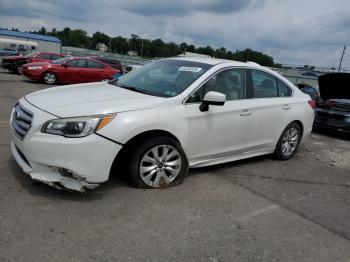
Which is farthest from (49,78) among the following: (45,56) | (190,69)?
(190,69)

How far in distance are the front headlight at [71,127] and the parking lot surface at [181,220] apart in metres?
0.74

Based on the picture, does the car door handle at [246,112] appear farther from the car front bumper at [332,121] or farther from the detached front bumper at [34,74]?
the detached front bumper at [34,74]

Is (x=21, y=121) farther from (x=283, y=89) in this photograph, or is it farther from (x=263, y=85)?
(x=283, y=89)

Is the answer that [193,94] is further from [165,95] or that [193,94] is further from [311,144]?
[311,144]

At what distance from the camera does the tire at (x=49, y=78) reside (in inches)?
671

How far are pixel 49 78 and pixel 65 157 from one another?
14.4 metres

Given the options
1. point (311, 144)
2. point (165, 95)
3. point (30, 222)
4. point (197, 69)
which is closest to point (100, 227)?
point (30, 222)

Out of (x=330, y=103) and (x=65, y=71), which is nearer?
(x=330, y=103)

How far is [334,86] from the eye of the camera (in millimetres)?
9586

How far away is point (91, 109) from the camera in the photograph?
3973 millimetres

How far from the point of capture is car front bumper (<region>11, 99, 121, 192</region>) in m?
3.76

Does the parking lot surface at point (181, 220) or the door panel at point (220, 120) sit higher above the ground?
the door panel at point (220, 120)

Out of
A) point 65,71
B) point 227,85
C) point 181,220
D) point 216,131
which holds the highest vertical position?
point 227,85

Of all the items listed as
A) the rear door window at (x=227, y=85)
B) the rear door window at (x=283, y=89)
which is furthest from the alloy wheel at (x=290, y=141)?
the rear door window at (x=227, y=85)
